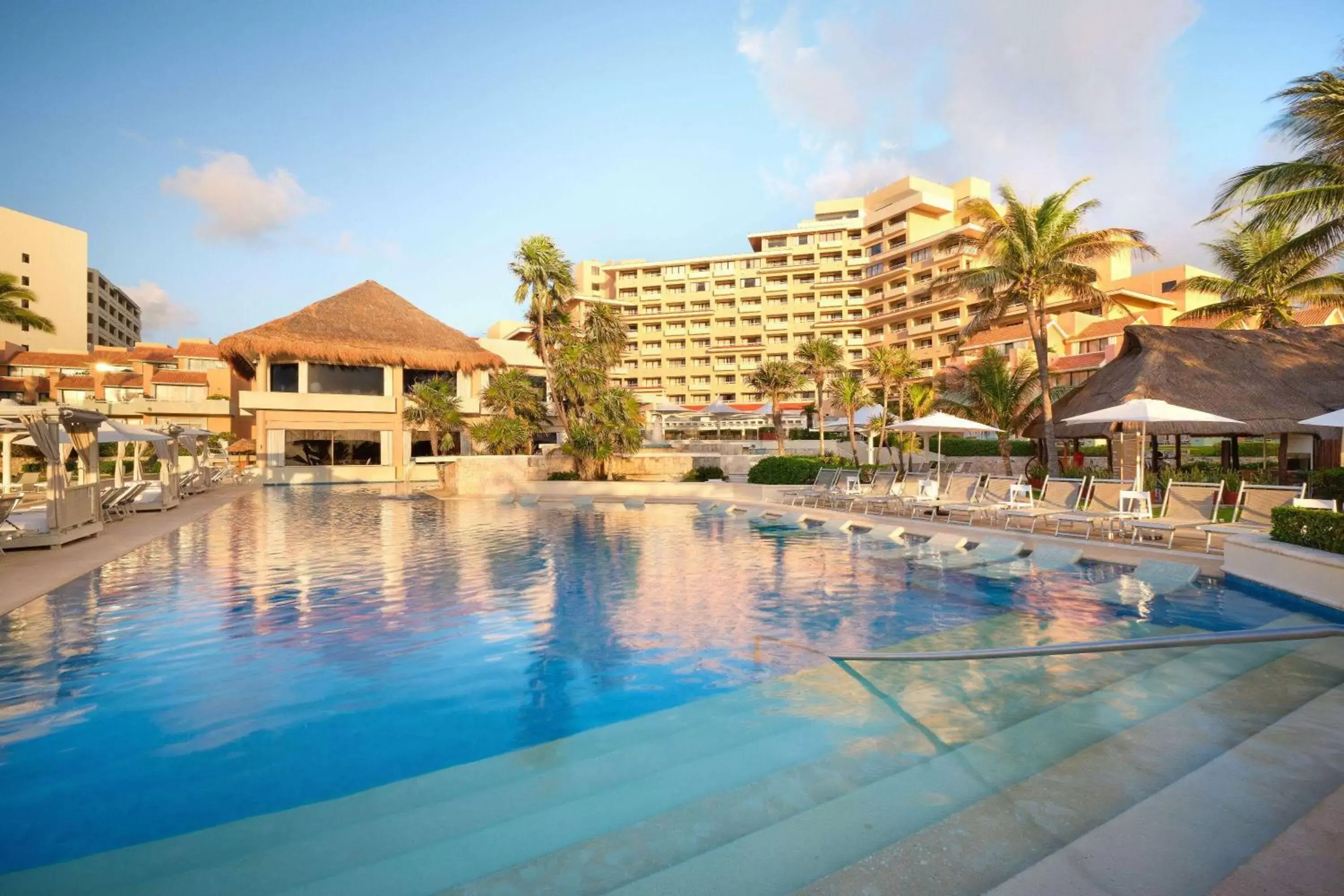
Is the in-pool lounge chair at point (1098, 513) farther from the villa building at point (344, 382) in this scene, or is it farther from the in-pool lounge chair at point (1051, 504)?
the villa building at point (344, 382)

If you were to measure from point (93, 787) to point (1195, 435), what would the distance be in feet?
67.3

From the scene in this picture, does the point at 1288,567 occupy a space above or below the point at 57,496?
below

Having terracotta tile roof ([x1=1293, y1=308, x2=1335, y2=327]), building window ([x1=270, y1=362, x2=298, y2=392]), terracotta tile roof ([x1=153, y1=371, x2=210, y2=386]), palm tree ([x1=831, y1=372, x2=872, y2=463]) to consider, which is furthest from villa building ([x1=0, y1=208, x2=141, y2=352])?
terracotta tile roof ([x1=1293, y1=308, x2=1335, y2=327])

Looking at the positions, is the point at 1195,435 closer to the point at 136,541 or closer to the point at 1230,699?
the point at 1230,699

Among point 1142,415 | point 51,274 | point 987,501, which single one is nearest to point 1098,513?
point 1142,415

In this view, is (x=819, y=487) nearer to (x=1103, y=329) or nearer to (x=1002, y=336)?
(x=1103, y=329)

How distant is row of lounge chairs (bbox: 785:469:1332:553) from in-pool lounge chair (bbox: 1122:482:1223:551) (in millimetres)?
13

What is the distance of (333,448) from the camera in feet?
113

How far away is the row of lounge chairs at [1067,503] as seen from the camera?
35.1ft

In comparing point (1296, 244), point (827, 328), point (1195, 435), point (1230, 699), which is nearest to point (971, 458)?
point (1195, 435)

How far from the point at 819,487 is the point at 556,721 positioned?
45.7ft

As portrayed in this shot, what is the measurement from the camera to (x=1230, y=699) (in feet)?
16.1

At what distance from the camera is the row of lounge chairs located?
1069cm

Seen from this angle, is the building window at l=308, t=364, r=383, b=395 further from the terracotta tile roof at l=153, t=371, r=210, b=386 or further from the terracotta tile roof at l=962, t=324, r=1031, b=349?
the terracotta tile roof at l=962, t=324, r=1031, b=349
